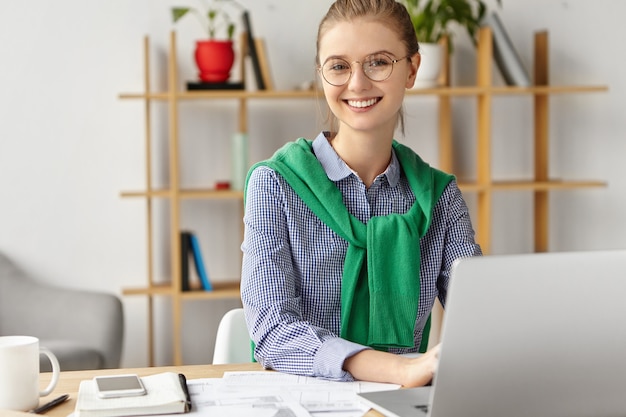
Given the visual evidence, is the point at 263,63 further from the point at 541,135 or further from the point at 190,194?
the point at 541,135

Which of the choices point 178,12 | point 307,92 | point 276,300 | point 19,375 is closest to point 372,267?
point 276,300

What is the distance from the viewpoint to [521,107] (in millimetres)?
4051

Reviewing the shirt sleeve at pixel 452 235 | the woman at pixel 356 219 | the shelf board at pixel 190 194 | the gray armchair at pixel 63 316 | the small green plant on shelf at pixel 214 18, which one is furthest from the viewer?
the small green plant on shelf at pixel 214 18

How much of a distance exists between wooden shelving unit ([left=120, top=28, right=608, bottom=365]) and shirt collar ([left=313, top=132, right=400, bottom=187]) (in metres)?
1.84

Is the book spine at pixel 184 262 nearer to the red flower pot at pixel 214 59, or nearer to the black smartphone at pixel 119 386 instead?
the red flower pot at pixel 214 59

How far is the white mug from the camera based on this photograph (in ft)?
3.94

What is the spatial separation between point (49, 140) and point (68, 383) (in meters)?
2.62

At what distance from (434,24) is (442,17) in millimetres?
52

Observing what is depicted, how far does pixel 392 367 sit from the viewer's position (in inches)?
52.9

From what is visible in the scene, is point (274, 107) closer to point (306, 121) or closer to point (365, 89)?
point (306, 121)

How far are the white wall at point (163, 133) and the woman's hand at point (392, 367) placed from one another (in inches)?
102

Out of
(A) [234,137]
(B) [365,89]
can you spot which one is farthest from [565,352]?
(A) [234,137]

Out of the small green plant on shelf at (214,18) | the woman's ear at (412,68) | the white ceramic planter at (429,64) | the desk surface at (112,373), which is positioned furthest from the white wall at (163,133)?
the desk surface at (112,373)

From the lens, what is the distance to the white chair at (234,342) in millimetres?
1761
